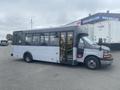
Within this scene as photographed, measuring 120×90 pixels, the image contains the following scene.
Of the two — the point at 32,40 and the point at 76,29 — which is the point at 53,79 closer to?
the point at 76,29

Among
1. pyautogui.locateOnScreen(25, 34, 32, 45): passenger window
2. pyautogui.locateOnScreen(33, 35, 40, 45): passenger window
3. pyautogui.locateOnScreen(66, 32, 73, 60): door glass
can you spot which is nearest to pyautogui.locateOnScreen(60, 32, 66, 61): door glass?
pyautogui.locateOnScreen(66, 32, 73, 60): door glass

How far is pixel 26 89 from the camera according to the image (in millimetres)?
6059

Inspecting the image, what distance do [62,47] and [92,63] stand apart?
237 cm

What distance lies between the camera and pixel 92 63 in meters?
9.68

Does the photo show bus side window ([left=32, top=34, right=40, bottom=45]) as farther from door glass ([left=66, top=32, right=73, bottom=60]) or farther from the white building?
the white building

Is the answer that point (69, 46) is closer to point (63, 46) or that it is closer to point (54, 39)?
point (63, 46)

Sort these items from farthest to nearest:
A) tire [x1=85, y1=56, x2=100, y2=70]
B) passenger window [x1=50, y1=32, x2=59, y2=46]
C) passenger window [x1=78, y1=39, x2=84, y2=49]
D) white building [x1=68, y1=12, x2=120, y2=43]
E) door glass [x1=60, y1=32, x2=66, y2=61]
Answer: white building [x1=68, y1=12, x2=120, y2=43], passenger window [x1=50, y1=32, x2=59, y2=46], door glass [x1=60, y1=32, x2=66, y2=61], passenger window [x1=78, y1=39, x2=84, y2=49], tire [x1=85, y1=56, x2=100, y2=70]

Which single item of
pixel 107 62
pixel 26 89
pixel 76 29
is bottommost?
pixel 26 89

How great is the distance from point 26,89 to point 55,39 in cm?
564

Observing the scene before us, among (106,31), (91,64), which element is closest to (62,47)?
(91,64)

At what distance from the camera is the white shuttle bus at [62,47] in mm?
9641

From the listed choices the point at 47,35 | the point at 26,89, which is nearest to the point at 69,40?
the point at 47,35

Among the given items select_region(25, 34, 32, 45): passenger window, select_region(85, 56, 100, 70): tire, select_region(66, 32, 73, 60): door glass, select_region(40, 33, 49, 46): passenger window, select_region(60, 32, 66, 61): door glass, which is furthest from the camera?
select_region(25, 34, 32, 45): passenger window

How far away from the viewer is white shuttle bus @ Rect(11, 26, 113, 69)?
9641 millimetres
